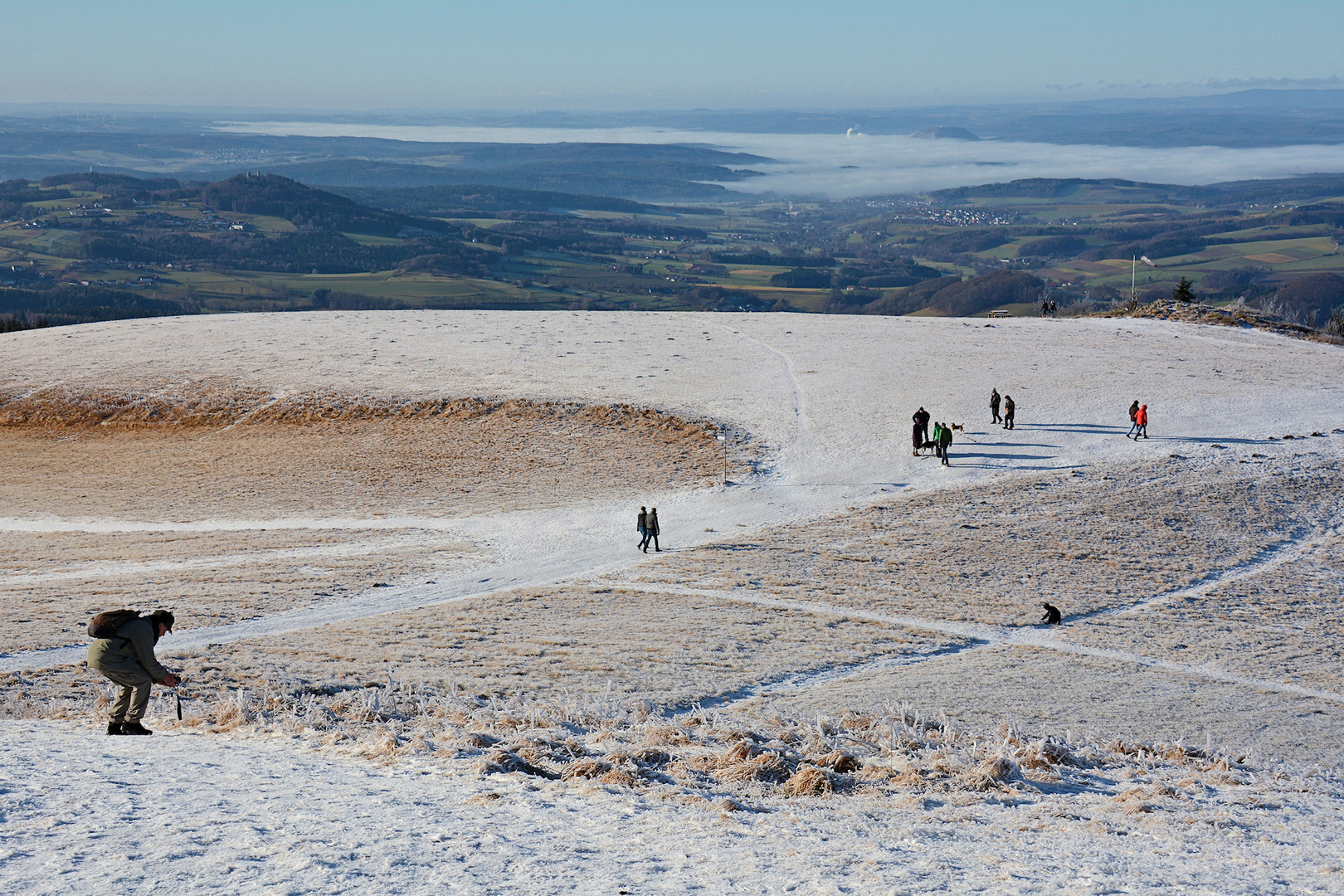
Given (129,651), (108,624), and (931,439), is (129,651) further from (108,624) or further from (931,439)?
(931,439)

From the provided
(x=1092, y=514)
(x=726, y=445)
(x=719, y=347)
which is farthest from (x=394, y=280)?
(x=1092, y=514)

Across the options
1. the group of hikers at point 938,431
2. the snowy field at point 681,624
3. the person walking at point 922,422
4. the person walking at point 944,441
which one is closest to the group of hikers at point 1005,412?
the group of hikers at point 938,431

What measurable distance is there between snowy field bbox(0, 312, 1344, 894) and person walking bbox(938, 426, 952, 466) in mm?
879

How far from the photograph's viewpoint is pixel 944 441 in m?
33.2

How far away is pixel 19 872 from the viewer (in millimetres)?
7930

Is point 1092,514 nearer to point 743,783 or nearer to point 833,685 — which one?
point 833,685

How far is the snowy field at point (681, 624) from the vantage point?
368 inches

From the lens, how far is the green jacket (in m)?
11.6

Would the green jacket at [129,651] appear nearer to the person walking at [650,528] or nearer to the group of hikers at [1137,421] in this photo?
the person walking at [650,528]

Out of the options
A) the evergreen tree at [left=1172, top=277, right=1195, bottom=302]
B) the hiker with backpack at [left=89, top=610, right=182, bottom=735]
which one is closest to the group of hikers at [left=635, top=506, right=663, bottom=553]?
the hiker with backpack at [left=89, top=610, right=182, bottom=735]

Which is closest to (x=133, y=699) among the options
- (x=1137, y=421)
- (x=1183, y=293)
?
(x=1137, y=421)

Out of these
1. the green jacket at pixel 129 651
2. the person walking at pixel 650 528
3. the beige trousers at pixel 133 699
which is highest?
the green jacket at pixel 129 651

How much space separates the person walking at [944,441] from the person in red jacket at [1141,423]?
7.54m

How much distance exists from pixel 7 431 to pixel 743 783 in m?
44.5
